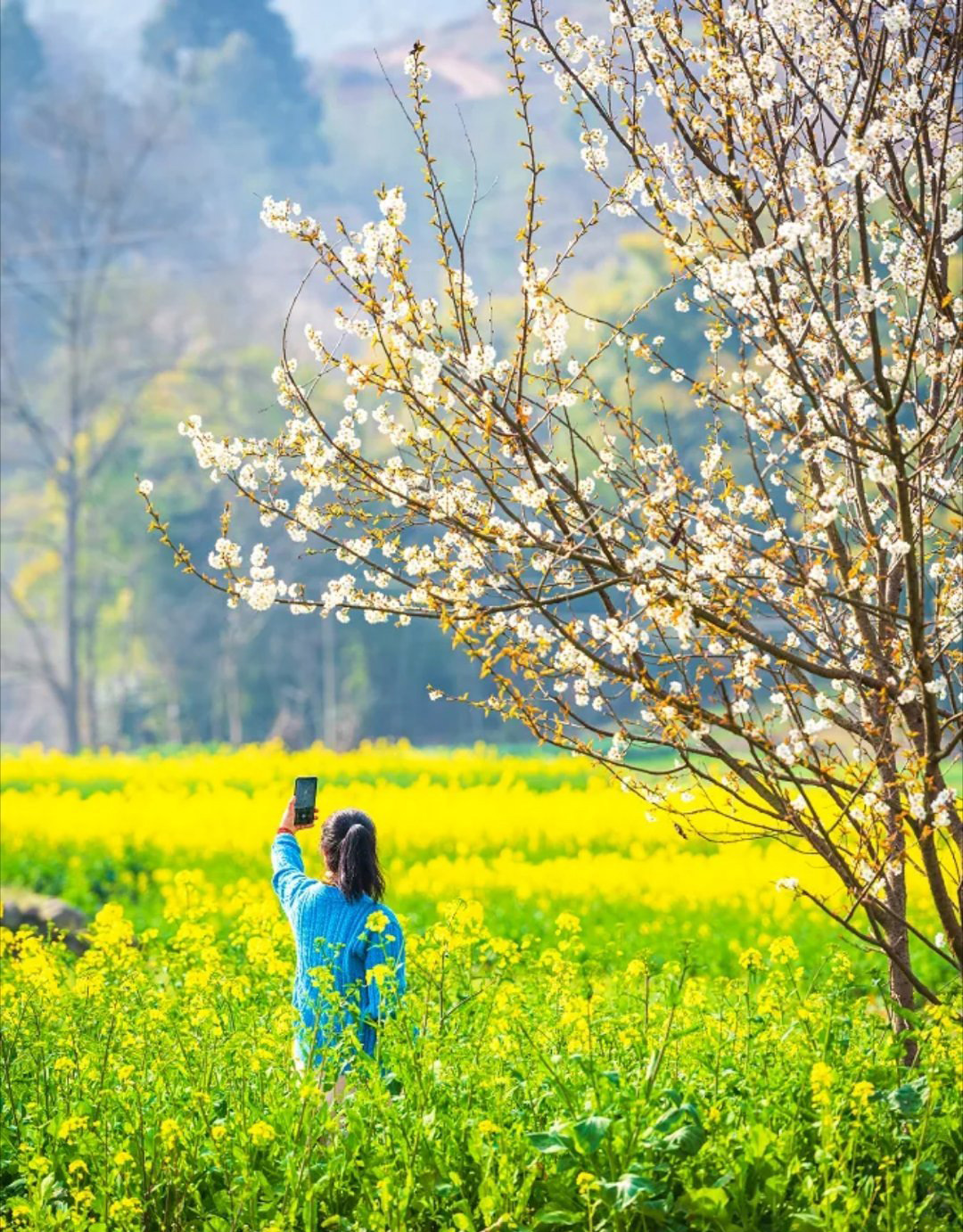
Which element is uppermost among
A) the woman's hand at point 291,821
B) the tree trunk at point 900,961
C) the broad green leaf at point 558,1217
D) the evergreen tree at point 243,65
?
the evergreen tree at point 243,65

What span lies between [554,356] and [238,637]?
2869cm

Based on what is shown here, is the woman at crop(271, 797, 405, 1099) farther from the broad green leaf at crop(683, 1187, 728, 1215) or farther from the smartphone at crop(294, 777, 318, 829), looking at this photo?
the broad green leaf at crop(683, 1187, 728, 1215)

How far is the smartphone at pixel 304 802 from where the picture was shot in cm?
481

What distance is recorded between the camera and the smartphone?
15.8 feet

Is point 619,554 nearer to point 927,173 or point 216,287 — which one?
point 927,173

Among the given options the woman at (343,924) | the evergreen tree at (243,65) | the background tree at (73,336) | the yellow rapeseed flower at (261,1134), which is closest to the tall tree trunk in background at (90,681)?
the background tree at (73,336)

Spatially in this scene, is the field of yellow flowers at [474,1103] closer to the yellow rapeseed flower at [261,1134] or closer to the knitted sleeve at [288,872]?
the yellow rapeseed flower at [261,1134]

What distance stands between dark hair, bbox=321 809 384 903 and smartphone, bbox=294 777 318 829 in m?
0.30

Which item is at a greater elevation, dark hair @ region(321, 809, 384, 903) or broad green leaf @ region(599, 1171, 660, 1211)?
dark hair @ region(321, 809, 384, 903)

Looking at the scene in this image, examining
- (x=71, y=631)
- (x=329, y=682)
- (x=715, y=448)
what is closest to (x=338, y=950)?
(x=715, y=448)

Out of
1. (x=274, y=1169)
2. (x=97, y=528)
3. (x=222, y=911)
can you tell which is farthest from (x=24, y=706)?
(x=274, y=1169)

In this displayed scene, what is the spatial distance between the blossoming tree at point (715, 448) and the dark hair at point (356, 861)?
89 cm

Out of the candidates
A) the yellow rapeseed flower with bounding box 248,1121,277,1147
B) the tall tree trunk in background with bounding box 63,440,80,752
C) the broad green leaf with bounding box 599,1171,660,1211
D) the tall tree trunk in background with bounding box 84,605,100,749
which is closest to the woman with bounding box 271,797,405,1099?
the yellow rapeseed flower with bounding box 248,1121,277,1147

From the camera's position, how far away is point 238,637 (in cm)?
3180
